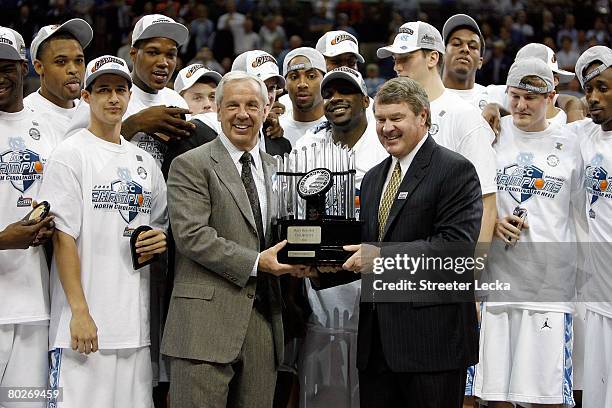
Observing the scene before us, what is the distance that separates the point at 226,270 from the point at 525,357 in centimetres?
188

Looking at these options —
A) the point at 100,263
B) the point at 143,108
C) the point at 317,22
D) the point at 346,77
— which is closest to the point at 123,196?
the point at 100,263

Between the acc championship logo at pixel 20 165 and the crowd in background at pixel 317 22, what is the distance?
7293 millimetres

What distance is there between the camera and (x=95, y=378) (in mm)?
4133

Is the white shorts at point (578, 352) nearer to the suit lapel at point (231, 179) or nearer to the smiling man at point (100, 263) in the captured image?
the suit lapel at point (231, 179)

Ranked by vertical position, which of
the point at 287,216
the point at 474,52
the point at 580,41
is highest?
the point at 580,41

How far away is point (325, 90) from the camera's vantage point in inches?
190

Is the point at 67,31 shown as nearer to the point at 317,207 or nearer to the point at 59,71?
the point at 59,71

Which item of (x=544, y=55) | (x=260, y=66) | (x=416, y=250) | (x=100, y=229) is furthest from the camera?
(x=544, y=55)

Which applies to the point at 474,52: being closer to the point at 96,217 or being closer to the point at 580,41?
the point at 96,217

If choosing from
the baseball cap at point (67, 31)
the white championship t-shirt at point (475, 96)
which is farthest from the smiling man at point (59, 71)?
the white championship t-shirt at point (475, 96)

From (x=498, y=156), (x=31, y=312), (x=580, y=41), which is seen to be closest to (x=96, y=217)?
(x=31, y=312)

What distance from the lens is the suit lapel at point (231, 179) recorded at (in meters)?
4.06

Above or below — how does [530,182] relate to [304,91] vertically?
below

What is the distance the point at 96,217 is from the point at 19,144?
625 mm
